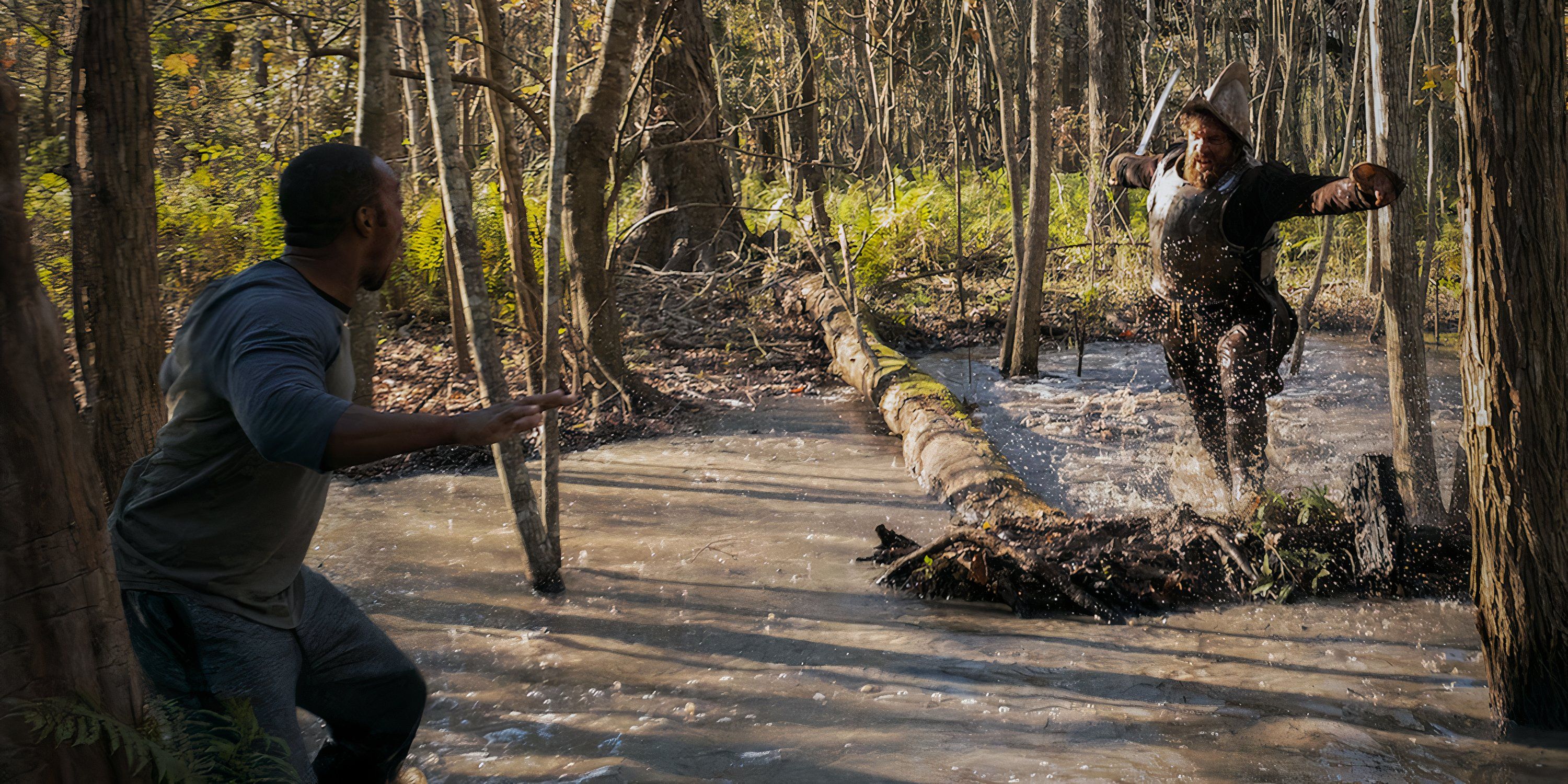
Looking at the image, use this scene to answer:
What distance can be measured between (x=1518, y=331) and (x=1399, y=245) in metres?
2.13

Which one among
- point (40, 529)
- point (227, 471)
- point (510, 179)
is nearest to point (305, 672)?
point (227, 471)

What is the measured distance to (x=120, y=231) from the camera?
5.08m

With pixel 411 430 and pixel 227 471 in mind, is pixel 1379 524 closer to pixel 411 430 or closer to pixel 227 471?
pixel 411 430

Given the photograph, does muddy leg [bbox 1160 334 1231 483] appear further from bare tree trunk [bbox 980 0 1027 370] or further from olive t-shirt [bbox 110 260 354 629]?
olive t-shirt [bbox 110 260 354 629]

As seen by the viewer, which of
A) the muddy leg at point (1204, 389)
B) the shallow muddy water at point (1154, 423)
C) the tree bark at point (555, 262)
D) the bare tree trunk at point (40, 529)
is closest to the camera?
the bare tree trunk at point (40, 529)

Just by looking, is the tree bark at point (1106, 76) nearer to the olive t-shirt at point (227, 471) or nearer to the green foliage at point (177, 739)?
the olive t-shirt at point (227, 471)

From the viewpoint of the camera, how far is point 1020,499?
5922mm

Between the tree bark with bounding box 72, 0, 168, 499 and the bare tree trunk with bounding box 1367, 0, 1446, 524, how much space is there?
6118 millimetres

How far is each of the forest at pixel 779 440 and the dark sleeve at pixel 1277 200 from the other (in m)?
0.03

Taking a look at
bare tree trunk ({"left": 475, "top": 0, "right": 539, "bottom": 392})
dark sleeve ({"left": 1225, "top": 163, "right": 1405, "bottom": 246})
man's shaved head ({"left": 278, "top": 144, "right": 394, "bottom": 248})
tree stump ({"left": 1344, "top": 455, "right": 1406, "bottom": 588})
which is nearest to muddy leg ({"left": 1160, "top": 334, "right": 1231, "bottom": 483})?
dark sleeve ({"left": 1225, "top": 163, "right": 1405, "bottom": 246})

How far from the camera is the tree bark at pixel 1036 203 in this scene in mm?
8875

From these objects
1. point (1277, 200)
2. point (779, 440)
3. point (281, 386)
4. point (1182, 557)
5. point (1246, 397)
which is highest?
point (1277, 200)

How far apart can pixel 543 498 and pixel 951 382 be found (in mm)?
5754

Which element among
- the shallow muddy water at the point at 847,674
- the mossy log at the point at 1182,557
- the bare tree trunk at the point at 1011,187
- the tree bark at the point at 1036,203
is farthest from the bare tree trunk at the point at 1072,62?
the shallow muddy water at the point at 847,674
